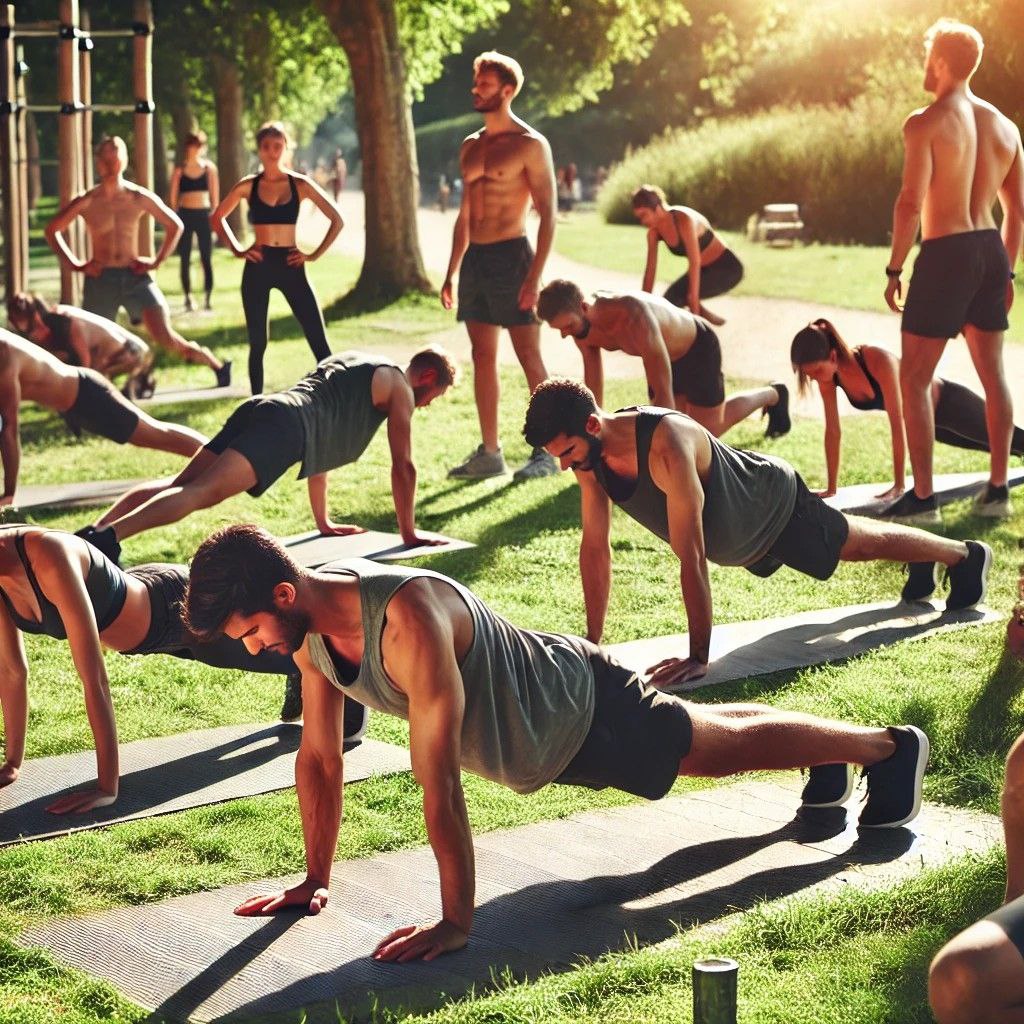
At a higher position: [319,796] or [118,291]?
[118,291]

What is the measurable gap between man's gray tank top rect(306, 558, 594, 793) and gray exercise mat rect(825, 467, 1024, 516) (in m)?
5.07

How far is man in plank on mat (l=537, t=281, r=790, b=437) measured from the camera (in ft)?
30.0

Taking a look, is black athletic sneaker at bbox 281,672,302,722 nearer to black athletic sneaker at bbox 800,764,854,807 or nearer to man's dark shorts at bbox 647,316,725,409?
black athletic sneaker at bbox 800,764,854,807

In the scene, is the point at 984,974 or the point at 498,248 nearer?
the point at 984,974

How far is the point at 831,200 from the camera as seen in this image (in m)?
29.8

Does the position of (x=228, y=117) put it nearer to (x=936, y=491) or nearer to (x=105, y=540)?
(x=936, y=491)

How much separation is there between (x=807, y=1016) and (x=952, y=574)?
13.3ft

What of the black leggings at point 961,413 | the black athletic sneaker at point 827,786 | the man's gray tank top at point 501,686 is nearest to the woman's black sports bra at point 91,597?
the man's gray tank top at point 501,686

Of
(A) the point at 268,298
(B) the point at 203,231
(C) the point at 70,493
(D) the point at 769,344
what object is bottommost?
(C) the point at 70,493

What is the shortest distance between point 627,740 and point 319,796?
0.83 meters

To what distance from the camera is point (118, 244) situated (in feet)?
44.7

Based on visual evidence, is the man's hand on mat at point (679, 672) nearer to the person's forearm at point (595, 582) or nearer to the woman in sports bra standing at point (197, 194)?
the person's forearm at point (595, 582)

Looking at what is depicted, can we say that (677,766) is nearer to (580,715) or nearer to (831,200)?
(580,715)

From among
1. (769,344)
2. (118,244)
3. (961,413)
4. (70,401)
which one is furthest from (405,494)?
(769,344)
